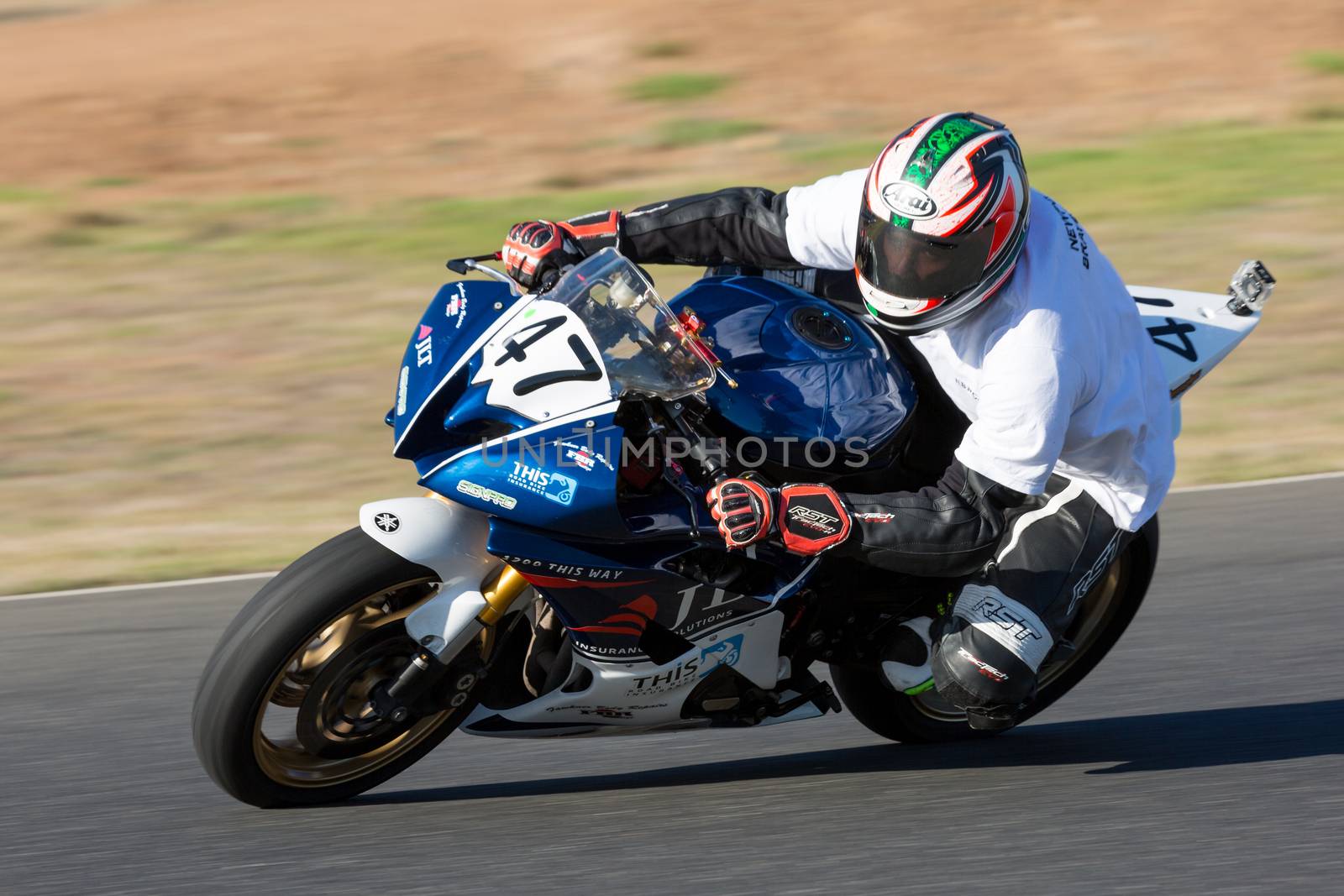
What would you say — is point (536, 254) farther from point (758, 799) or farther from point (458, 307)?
point (758, 799)

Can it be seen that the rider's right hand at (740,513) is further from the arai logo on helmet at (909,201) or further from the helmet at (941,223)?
the arai logo on helmet at (909,201)

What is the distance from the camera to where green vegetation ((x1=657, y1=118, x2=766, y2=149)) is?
39.4 feet

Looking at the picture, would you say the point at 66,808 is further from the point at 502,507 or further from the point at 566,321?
the point at 566,321

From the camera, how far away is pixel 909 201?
11.2 feet

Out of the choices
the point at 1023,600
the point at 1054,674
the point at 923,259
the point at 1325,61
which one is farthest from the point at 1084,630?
the point at 1325,61

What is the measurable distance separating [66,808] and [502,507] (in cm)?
142

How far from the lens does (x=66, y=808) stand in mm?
3885

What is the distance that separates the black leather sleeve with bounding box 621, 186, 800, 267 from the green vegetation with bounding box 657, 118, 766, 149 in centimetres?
797

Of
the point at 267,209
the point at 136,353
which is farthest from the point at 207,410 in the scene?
the point at 267,209

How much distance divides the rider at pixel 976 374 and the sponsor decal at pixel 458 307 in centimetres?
27

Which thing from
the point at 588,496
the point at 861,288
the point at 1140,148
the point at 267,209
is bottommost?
the point at 1140,148

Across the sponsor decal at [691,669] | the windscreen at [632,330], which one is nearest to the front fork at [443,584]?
the sponsor decal at [691,669]

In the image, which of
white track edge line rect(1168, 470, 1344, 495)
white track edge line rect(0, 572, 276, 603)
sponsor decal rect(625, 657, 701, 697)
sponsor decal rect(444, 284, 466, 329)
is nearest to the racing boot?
sponsor decal rect(625, 657, 701, 697)

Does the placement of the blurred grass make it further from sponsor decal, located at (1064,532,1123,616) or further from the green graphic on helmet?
the green graphic on helmet
